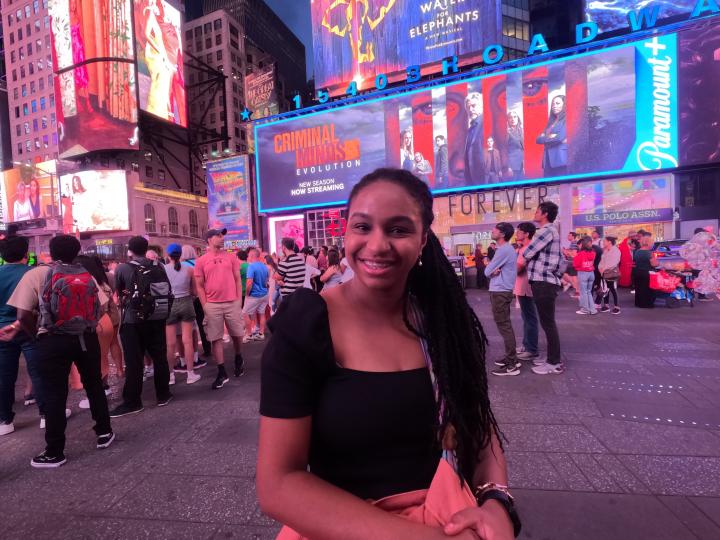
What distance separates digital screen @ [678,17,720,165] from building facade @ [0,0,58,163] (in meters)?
74.3

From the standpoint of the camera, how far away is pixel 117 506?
2.78m

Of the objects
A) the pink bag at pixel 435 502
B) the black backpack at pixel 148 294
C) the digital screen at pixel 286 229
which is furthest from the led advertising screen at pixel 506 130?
the pink bag at pixel 435 502

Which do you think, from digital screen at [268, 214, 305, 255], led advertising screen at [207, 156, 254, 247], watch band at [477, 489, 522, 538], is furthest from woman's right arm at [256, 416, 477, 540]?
led advertising screen at [207, 156, 254, 247]

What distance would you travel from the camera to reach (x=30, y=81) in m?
60.0

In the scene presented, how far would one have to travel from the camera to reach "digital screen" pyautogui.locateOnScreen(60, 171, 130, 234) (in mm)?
40750

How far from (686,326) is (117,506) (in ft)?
33.4

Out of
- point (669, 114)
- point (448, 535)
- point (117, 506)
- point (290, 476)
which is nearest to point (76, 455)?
point (117, 506)

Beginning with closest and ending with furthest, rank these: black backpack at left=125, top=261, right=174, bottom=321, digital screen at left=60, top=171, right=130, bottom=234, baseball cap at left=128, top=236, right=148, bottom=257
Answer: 1. black backpack at left=125, top=261, right=174, bottom=321
2. baseball cap at left=128, top=236, right=148, bottom=257
3. digital screen at left=60, top=171, right=130, bottom=234

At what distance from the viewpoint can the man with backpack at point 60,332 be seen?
11.6 ft

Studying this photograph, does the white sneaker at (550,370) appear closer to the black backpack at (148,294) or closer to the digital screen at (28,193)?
the black backpack at (148,294)

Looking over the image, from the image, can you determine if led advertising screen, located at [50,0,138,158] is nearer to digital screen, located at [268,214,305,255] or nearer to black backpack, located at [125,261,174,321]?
digital screen, located at [268,214,305,255]

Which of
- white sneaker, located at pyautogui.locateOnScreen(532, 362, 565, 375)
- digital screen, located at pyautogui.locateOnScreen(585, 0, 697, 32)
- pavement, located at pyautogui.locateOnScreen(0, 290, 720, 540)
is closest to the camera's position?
pavement, located at pyautogui.locateOnScreen(0, 290, 720, 540)

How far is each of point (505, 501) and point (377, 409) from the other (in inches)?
19.1

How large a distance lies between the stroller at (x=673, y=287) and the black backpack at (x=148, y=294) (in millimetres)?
11741
